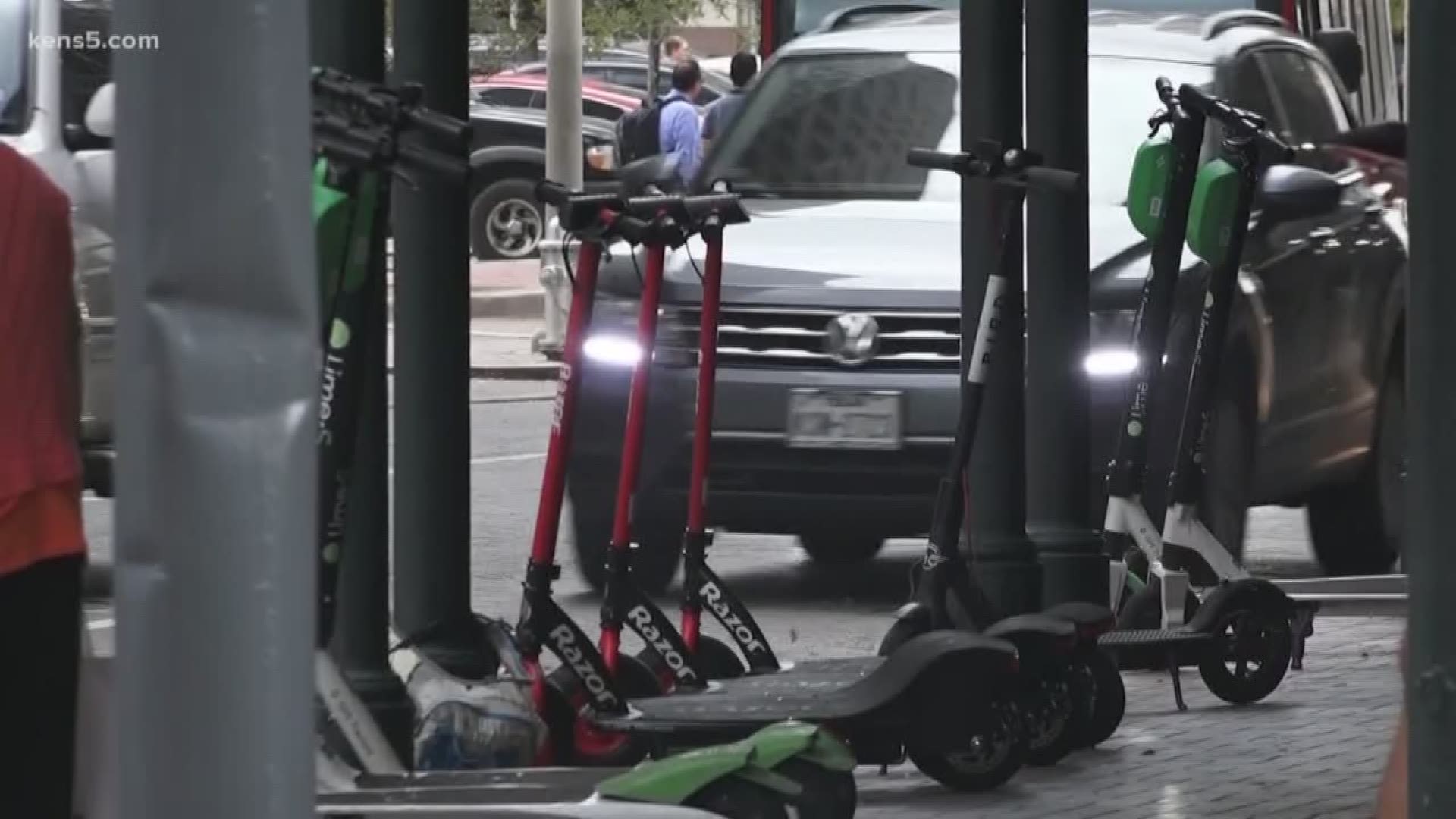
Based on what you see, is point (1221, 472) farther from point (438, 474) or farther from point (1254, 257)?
point (438, 474)

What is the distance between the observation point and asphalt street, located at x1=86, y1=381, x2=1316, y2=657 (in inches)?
393

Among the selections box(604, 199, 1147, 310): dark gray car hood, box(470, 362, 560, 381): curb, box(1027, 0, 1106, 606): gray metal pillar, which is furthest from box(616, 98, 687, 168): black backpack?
box(1027, 0, 1106, 606): gray metal pillar

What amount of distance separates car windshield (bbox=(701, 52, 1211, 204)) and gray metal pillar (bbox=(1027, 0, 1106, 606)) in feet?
5.93

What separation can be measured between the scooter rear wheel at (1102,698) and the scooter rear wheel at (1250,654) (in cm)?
70

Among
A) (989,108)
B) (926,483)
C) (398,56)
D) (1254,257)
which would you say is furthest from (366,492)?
(1254,257)

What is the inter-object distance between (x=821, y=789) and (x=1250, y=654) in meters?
2.70

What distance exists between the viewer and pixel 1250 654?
8.54 m

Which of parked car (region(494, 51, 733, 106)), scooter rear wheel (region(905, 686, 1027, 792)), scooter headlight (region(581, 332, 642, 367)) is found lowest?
scooter rear wheel (region(905, 686, 1027, 792))

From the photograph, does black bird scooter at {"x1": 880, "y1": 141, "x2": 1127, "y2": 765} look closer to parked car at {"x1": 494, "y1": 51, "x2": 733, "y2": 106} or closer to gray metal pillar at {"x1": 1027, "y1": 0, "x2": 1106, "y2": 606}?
gray metal pillar at {"x1": 1027, "y1": 0, "x2": 1106, "y2": 606}

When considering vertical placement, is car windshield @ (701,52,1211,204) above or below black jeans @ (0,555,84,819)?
above

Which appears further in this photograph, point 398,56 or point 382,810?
point 398,56

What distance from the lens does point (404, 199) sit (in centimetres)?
720

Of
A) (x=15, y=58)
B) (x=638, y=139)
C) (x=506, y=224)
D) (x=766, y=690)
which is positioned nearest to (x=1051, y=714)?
(x=766, y=690)

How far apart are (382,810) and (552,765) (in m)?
1.45
